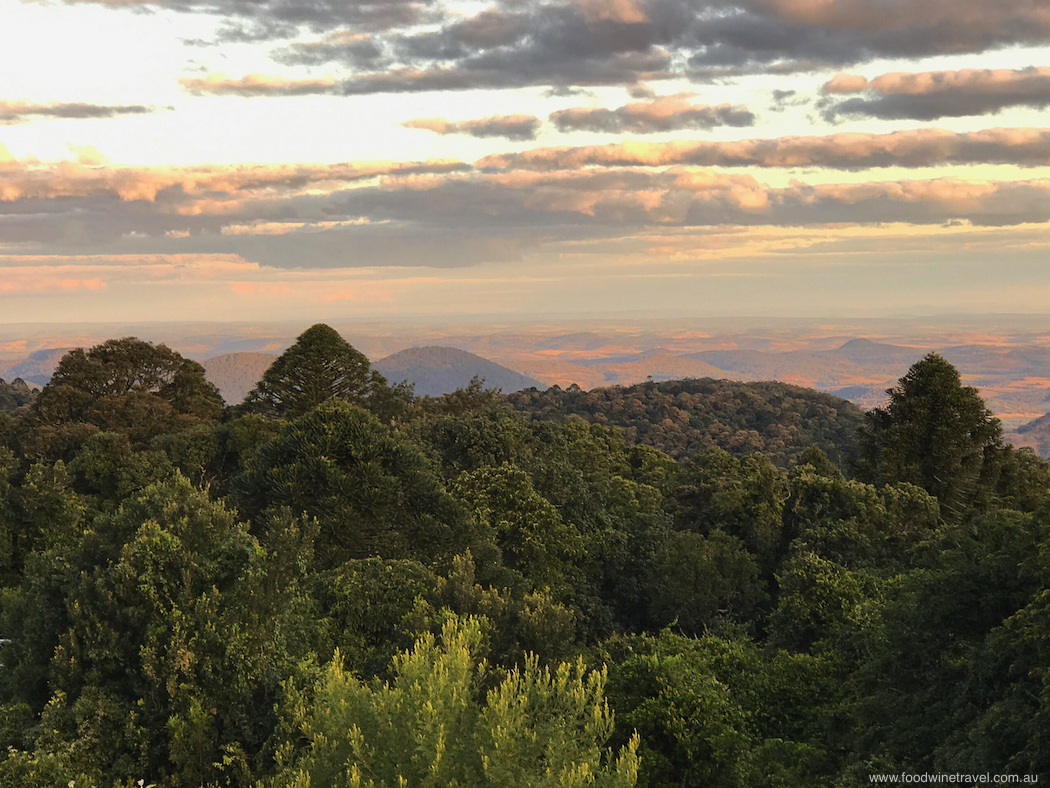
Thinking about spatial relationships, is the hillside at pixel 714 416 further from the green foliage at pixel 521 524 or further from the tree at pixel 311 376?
the green foliage at pixel 521 524

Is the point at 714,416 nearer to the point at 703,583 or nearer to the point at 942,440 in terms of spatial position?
the point at 942,440

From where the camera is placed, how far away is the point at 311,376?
68250 mm

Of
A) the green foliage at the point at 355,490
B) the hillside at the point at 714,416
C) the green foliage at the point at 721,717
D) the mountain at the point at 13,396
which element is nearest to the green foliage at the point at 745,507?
the green foliage at the point at 355,490

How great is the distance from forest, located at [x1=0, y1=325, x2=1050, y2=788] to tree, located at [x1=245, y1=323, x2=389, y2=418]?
1096 centimetres

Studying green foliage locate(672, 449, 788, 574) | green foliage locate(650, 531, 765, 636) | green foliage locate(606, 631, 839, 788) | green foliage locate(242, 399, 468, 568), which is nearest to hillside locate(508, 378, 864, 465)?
green foliage locate(672, 449, 788, 574)

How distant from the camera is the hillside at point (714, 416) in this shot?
5699 inches

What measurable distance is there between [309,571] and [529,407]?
135499 millimetres

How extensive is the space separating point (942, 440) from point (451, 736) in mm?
49635

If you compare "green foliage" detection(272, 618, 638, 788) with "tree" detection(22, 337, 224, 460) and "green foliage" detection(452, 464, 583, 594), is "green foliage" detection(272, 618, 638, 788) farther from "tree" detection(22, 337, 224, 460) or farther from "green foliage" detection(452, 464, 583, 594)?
"tree" detection(22, 337, 224, 460)

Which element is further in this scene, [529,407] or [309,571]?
[529,407]

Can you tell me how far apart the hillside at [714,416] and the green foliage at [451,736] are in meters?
116

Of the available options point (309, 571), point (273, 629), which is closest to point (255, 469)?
point (309, 571)

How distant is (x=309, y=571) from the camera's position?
1293 inches

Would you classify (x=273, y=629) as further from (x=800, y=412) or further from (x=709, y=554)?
(x=800, y=412)
